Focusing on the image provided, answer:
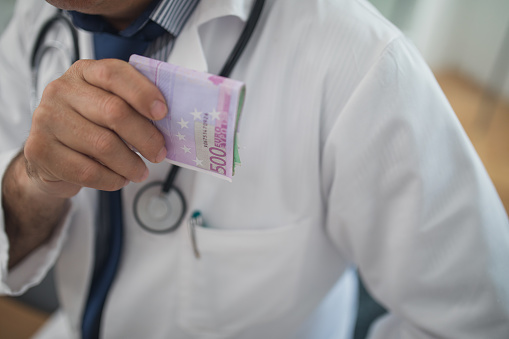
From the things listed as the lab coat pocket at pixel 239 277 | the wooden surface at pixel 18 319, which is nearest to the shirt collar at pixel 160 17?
the lab coat pocket at pixel 239 277

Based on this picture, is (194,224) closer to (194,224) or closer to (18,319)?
(194,224)

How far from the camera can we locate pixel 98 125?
48 centimetres

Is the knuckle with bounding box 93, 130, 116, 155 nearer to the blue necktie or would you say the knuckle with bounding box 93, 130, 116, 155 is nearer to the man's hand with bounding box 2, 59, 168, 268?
the man's hand with bounding box 2, 59, 168, 268

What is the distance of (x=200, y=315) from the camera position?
0.79m

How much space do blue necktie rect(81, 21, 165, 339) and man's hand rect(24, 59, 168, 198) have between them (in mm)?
237

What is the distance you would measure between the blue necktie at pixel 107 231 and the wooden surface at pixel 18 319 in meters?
0.69

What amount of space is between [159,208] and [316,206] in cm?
30

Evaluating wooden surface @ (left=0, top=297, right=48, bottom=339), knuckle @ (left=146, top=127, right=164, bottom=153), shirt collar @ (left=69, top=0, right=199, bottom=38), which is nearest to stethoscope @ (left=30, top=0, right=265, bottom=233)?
shirt collar @ (left=69, top=0, right=199, bottom=38)

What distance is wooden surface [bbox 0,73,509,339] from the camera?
4.56 feet

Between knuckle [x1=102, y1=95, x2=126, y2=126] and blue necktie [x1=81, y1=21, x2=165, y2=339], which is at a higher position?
knuckle [x1=102, y1=95, x2=126, y2=126]

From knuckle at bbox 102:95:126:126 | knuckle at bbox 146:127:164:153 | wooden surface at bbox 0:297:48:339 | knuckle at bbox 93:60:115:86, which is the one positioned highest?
knuckle at bbox 93:60:115:86

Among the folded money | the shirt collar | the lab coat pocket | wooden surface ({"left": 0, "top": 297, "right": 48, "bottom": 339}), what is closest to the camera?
the folded money

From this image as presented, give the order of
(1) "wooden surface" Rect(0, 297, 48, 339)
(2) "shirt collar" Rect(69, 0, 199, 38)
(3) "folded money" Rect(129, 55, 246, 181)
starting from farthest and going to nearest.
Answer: (1) "wooden surface" Rect(0, 297, 48, 339) < (2) "shirt collar" Rect(69, 0, 199, 38) < (3) "folded money" Rect(129, 55, 246, 181)

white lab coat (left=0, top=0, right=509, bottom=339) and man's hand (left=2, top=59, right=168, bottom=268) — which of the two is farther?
white lab coat (left=0, top=0, right=509, bottom=339)
